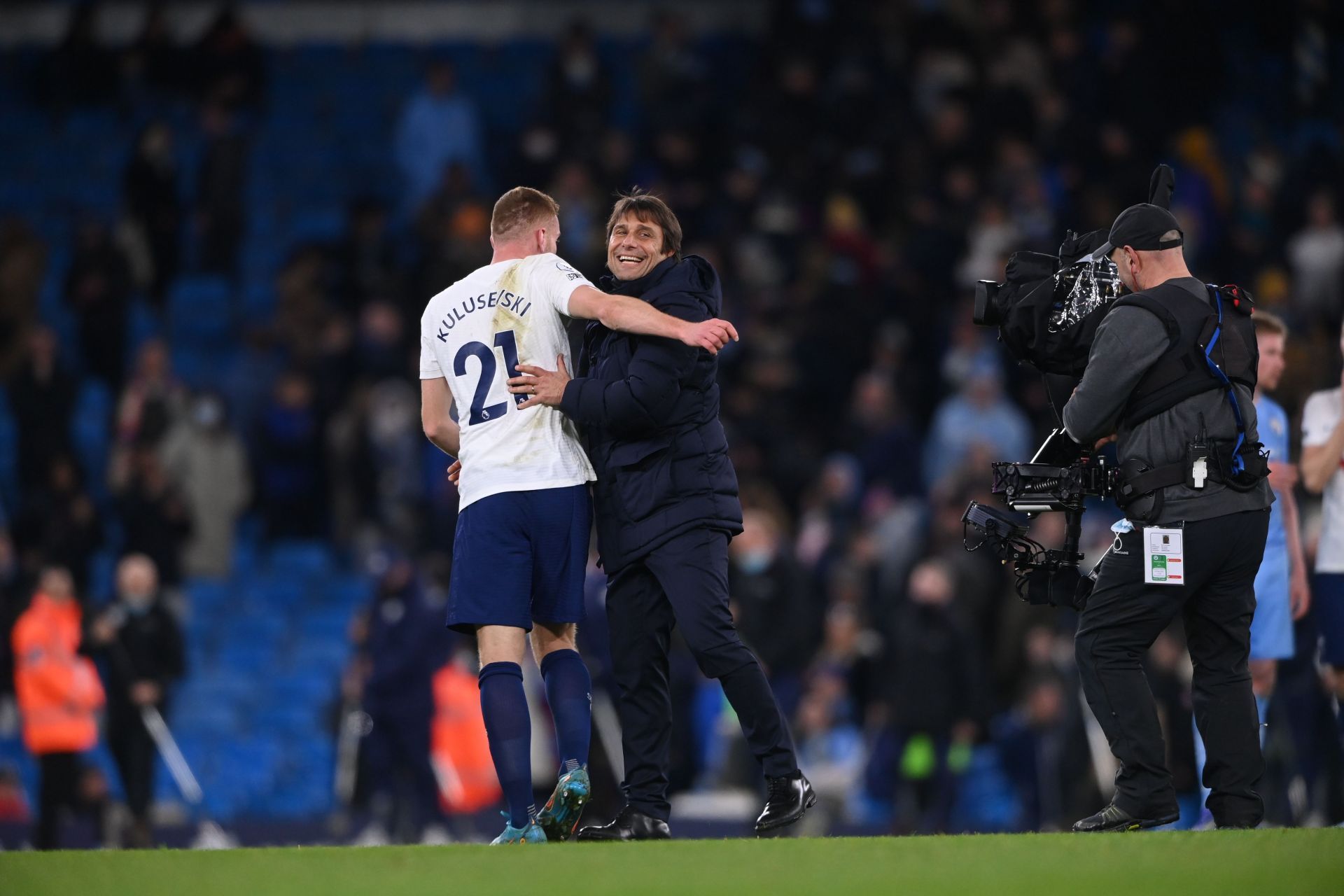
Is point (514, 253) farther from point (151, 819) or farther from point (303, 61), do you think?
point (303, 61)

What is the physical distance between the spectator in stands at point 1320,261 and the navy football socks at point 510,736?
10.2m

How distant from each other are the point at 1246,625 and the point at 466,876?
300cm

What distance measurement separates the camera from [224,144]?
18.0 meters

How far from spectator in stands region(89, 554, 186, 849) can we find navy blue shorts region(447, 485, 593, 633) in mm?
7562

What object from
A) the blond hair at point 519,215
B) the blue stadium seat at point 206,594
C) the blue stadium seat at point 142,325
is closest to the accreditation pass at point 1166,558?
the blond hair at point 519,215

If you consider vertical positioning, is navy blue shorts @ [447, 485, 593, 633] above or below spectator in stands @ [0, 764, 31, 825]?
above

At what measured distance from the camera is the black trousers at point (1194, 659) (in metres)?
6.39

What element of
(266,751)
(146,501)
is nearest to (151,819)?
(266,751)

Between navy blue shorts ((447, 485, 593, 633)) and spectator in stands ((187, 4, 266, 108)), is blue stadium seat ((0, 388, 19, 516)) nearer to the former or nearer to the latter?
spectator in stands ((187, 4, 266, 108))

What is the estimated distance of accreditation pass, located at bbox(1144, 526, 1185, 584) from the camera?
20.7 ft

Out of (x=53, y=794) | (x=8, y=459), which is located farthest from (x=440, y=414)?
(x=8, y=459)

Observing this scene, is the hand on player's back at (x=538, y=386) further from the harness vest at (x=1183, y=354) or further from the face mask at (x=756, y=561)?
the face mask at (x=756, y=561)

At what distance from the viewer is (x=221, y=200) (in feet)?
59.4

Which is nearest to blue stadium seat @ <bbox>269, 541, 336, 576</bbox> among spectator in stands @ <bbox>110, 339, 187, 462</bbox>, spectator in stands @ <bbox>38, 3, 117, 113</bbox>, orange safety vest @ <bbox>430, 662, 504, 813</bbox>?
spectator in stands @ <bbox>110, 339, 187, 462</bbox>
